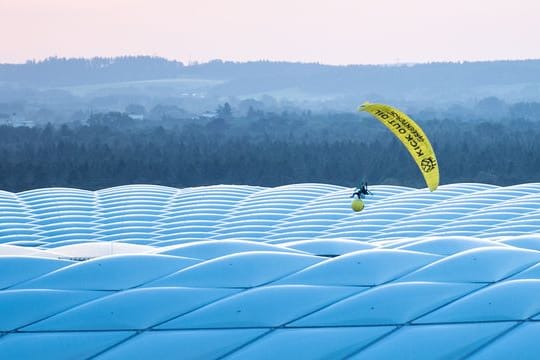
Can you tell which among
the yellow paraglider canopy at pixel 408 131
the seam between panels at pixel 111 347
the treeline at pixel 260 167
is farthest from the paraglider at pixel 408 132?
the treeline at pixel 260 167

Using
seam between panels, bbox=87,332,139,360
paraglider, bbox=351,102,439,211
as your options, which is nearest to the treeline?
paraglider, bbox=351,102,439,211

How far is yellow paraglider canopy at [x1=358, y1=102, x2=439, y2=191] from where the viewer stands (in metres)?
32.9

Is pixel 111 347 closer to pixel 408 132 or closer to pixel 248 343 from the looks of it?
pixel 248 343

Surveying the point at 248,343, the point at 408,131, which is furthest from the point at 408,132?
the point at 248,343

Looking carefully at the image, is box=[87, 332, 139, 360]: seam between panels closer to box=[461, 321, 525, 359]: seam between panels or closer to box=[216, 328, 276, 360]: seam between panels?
box=[216, 328, 276, 360]: seam between panels

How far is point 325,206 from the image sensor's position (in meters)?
56.6

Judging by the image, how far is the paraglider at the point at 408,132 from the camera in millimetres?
32875

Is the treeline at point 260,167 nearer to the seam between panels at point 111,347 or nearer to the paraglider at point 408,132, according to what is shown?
the paraglider at point 408,132

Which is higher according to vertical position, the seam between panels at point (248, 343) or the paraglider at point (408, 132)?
the paraglider at point (408, 132)

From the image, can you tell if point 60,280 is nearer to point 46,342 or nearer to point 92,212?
point 46,342

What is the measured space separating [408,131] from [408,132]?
41 mm

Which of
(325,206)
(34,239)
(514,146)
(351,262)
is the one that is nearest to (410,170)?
(514,146)

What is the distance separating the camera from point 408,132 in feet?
109

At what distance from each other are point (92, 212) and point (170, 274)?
33252 millimetres
